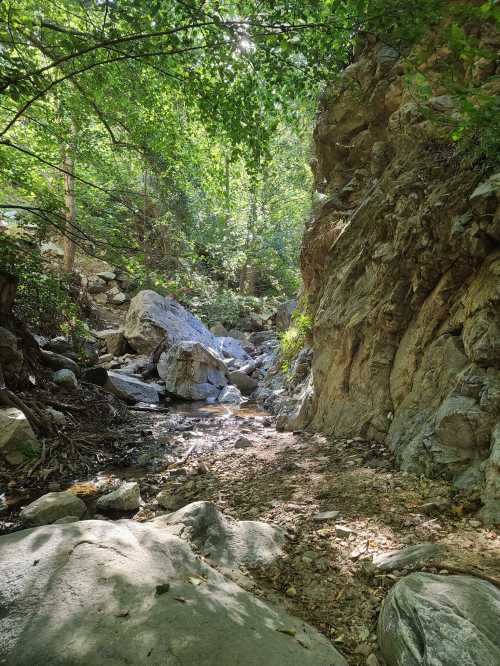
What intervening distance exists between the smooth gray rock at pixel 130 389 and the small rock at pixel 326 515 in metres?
7.67

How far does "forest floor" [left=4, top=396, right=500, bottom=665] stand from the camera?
2318 mm

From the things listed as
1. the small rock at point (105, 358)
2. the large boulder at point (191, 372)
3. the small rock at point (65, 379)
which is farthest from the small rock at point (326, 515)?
the small rock at point (105, 358)

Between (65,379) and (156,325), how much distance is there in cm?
647

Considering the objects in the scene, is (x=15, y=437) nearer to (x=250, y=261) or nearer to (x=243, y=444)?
(x=243, y=444)

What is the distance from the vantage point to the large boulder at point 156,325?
14.1 m

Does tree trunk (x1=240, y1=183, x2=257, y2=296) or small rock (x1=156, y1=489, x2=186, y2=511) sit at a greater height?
tree trunk (x1=240, y1=183, x2=257, y2=296)

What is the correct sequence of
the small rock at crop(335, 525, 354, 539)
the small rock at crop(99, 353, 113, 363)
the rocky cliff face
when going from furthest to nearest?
the small rock at crop(99, 353, 113, 363) → the rocky cliff face → the small rock at crop(335, 525, 354, 539)

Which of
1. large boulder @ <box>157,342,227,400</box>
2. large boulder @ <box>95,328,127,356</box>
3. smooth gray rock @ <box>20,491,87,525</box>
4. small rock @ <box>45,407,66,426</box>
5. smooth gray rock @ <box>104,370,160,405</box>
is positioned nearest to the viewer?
smooth gray rock @ <box>20,491,87,525</box>

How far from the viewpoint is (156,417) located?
9.13 m

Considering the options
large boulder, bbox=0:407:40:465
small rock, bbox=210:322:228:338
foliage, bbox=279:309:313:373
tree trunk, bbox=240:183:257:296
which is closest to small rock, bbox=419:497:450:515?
large boulder, bbox=0:407:40:465

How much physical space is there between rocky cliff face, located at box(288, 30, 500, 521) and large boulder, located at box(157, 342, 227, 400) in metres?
5.27

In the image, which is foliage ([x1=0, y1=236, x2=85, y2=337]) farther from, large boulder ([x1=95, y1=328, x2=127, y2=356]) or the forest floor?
large boulder ([x1=95, y1=328, x2=127, y2=356])

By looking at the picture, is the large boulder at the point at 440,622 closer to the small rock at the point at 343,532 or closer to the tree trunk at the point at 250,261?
the small rock at the point at 343,532

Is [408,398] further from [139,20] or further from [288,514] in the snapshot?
[139,20]
